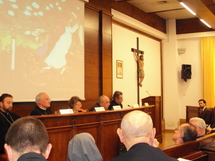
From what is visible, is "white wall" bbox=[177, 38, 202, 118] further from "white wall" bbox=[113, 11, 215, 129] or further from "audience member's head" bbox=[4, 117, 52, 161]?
"audience member's head" bbox=[4, 117, 52, 161]

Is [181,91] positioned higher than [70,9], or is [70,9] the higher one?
[70,9]

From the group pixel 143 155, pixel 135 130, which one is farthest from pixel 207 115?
pixel 143 155

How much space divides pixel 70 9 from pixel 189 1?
298 centimetres

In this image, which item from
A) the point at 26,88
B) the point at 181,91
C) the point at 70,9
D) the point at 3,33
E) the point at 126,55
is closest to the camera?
the point at 3,33

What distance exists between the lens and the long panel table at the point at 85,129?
424 cm

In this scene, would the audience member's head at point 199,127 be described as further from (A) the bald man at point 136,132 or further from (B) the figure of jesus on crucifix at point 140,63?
(B) the figure of jesus on crucifix at point 140,63

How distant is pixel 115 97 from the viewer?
6941mm

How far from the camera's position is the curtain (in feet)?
38.3

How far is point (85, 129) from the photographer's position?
484 centimetres

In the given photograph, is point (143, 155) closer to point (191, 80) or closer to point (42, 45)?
point (42, 45)

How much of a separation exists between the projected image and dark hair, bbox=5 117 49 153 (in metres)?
3.89

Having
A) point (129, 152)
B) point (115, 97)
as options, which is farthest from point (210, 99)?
point (129, 152)

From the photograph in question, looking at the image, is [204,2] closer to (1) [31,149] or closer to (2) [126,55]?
(2) [126,55]

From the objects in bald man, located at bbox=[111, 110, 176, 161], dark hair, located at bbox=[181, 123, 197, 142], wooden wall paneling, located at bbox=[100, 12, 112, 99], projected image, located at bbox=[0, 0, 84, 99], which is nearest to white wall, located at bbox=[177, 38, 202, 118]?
wooden wall paneling, located at bbox=[100, 12, 112, 99]
